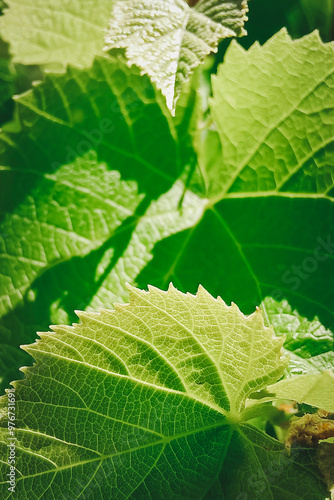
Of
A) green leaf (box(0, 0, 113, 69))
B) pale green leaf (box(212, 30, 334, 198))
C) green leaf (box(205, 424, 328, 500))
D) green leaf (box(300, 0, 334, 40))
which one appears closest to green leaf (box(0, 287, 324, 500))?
green leaf (box(205, 424, 328, 500))

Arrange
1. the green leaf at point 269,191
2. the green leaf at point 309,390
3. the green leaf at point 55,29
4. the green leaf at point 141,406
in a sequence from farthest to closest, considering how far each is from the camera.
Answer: the green leaf at point 55,29
the green leaf at point 269,191
the green leaf at point 141,406
the green leaf at point 309,390

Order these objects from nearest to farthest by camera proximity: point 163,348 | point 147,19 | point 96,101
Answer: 1. point 163,348
2. point 147,19
3. point 96,101

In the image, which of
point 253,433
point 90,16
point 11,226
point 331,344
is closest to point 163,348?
point 253,433

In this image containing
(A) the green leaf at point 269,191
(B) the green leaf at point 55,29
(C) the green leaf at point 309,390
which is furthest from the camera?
(B) the green leaf at point 55,29

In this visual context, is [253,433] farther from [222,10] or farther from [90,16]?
[90,16]

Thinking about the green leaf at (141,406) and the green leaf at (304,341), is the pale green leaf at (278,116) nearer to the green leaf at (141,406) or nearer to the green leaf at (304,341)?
the green leaf at (304,341)

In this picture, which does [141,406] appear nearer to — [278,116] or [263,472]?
[263,472]

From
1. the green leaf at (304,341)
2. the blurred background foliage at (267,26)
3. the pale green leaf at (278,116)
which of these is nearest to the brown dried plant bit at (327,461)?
the green leaf at (304,341)
